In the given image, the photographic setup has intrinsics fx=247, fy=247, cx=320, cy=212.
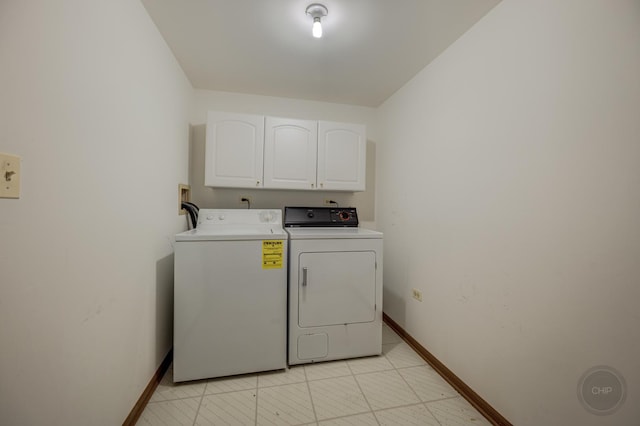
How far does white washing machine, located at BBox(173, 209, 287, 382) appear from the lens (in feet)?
5.37

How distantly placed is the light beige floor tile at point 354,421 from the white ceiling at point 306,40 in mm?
2366

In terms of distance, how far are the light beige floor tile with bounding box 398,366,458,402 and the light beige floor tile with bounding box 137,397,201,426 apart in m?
1.39

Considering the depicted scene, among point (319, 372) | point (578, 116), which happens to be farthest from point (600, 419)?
point (319, 372)

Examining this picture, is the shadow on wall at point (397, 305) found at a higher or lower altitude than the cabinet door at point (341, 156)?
lower

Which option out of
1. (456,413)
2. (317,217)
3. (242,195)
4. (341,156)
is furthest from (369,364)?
(242,195)

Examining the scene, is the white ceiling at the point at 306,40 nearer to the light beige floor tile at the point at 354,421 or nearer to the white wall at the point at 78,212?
the white wall at the point at 78,212

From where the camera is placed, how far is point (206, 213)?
2162 mm

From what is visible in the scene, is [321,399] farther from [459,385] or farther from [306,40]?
[306,40]

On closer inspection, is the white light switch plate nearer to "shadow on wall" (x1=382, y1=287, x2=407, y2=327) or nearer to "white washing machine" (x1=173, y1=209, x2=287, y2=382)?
"white washing machine" (x1=173, y1=209, x2=287, y2=382)

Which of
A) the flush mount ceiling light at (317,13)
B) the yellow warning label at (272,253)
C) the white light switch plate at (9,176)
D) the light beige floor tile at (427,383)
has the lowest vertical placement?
the light beige floor tile at (427,383)

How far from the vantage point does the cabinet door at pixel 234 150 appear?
2.16 metres

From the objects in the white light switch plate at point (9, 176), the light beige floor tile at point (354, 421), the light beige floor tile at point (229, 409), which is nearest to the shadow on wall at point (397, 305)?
the light beige floor tile at point (354, 421)

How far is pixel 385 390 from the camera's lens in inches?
64.6

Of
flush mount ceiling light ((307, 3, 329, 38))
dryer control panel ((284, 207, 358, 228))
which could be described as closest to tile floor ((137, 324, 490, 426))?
dryer control panel ((284, 207, 358, 228))
